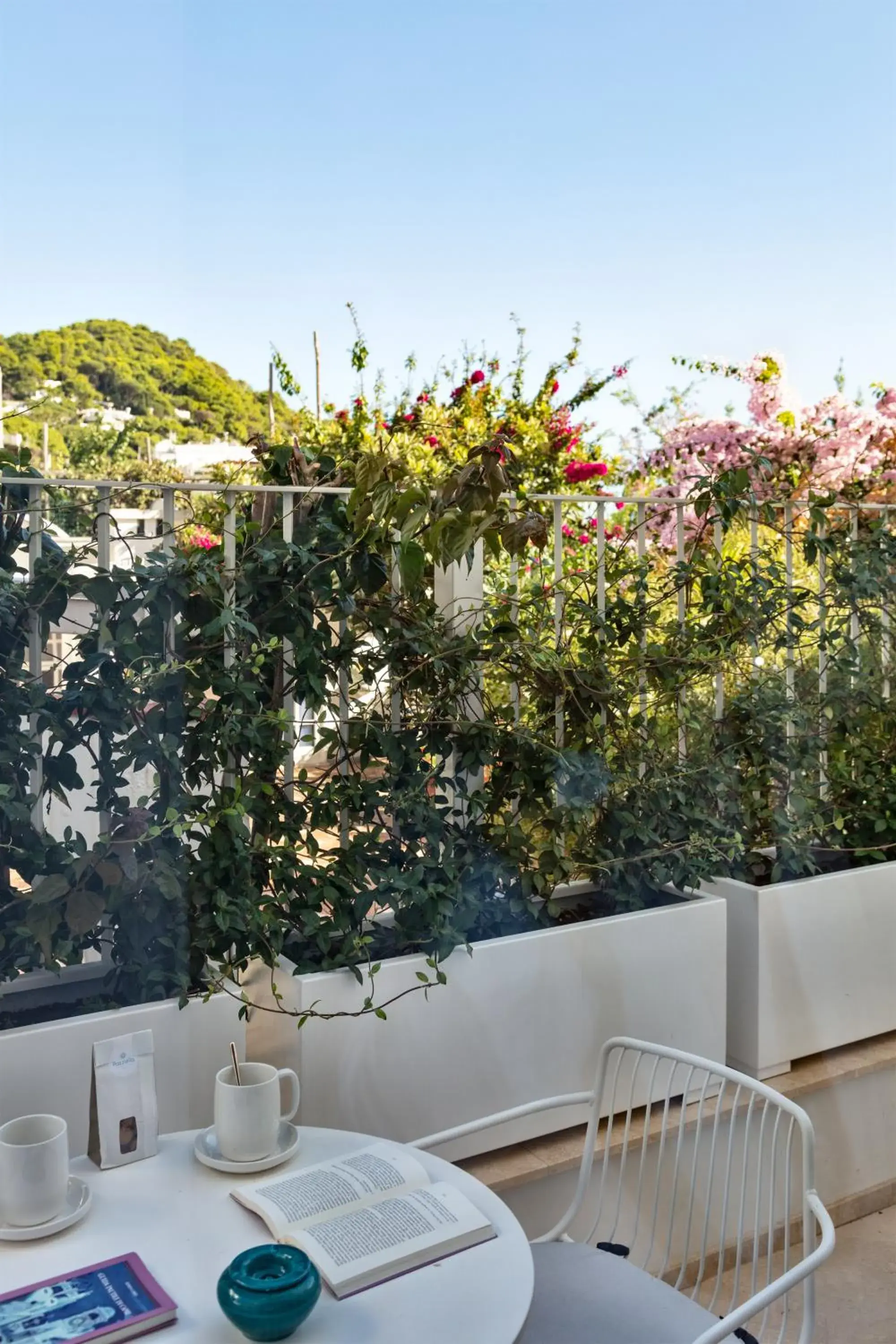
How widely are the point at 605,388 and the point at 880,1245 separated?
4.60m

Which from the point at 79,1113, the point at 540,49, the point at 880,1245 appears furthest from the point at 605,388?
the point at 79,1113

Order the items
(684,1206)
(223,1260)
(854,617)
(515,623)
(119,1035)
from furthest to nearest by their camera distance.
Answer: (854,617) → (515,623) → (684,1206) → (119,1035) → (223,1260)

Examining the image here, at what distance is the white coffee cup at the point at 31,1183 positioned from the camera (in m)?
1.04

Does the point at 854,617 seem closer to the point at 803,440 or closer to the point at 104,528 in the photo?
the point at 803,440

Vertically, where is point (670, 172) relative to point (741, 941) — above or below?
above

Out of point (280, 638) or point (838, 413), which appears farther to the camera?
point (838, 413)

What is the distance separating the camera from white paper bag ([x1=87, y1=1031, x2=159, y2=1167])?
1.19 metres

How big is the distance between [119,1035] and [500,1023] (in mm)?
629

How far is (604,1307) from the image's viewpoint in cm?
122

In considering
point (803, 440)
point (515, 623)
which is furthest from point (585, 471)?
point (515, 623)

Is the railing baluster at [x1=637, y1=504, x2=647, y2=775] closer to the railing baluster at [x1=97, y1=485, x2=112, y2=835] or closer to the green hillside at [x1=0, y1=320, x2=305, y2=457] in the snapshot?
the green hillside at [x1=0, y1=320, x2=305, y2=457]

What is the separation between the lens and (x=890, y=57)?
281 cm

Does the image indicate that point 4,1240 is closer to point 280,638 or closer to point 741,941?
point 280,638

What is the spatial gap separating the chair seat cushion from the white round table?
0.16m
